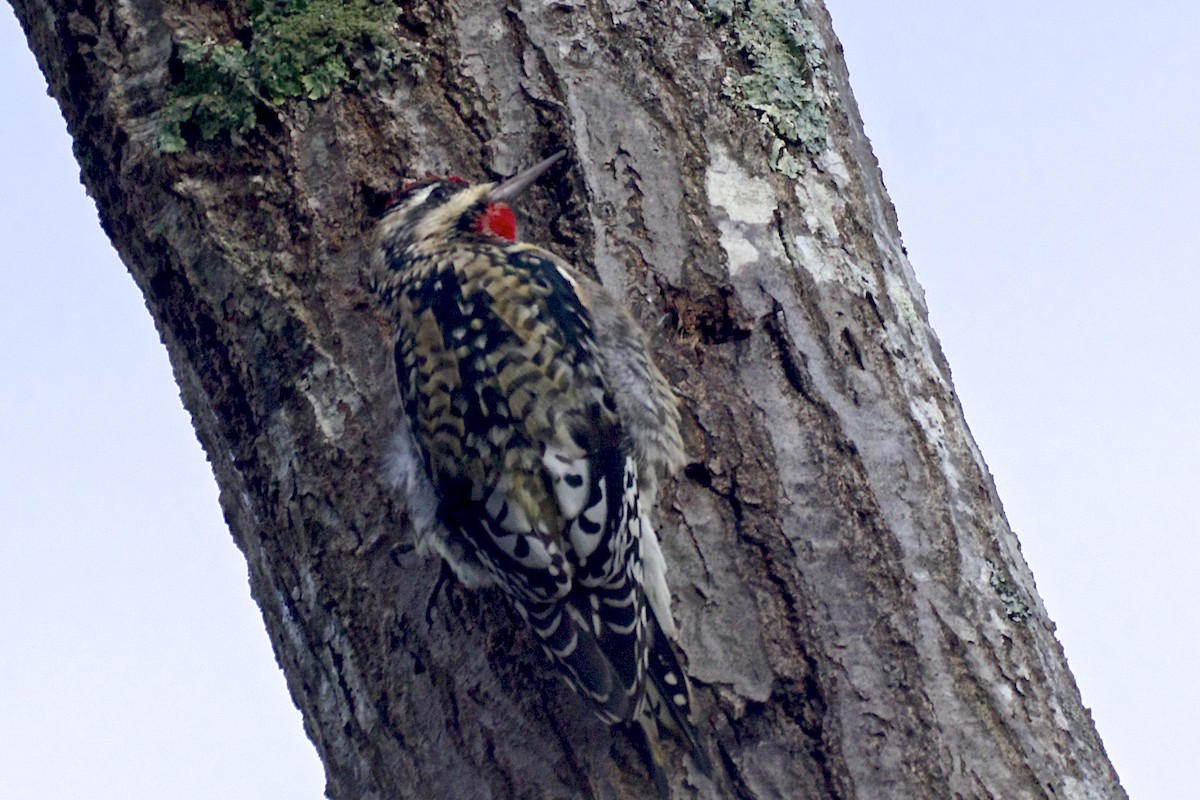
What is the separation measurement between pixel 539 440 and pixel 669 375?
379 millimetres

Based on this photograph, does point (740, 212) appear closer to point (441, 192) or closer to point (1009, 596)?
point (441, 192)

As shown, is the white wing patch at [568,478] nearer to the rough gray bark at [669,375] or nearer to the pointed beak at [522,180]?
the rough gray bark at [669,375]

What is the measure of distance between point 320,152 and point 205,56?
0.37 metres

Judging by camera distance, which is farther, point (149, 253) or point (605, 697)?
point (149, 253)

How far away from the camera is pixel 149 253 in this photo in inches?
120

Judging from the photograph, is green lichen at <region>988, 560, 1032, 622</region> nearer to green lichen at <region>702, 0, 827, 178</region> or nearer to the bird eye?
green lichen at <region>702, 0, 827, 178</region>

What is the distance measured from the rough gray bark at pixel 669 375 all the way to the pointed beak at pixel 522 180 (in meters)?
0.03

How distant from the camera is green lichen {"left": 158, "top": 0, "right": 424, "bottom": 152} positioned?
3.01 metres

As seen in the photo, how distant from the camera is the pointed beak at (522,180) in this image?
293cm

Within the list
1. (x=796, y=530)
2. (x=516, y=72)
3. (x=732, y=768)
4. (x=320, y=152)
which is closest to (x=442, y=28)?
(x=516, y=72)

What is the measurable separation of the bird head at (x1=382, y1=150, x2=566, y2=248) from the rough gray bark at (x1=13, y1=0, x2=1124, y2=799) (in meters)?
0.05

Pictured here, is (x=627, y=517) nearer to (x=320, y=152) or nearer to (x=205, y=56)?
(x=320, y=152)

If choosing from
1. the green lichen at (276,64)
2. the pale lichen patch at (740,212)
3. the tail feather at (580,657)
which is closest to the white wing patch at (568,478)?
the tail feather at (580,657)

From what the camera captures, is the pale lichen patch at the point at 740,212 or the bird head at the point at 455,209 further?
the bird head at the point at 455,209
